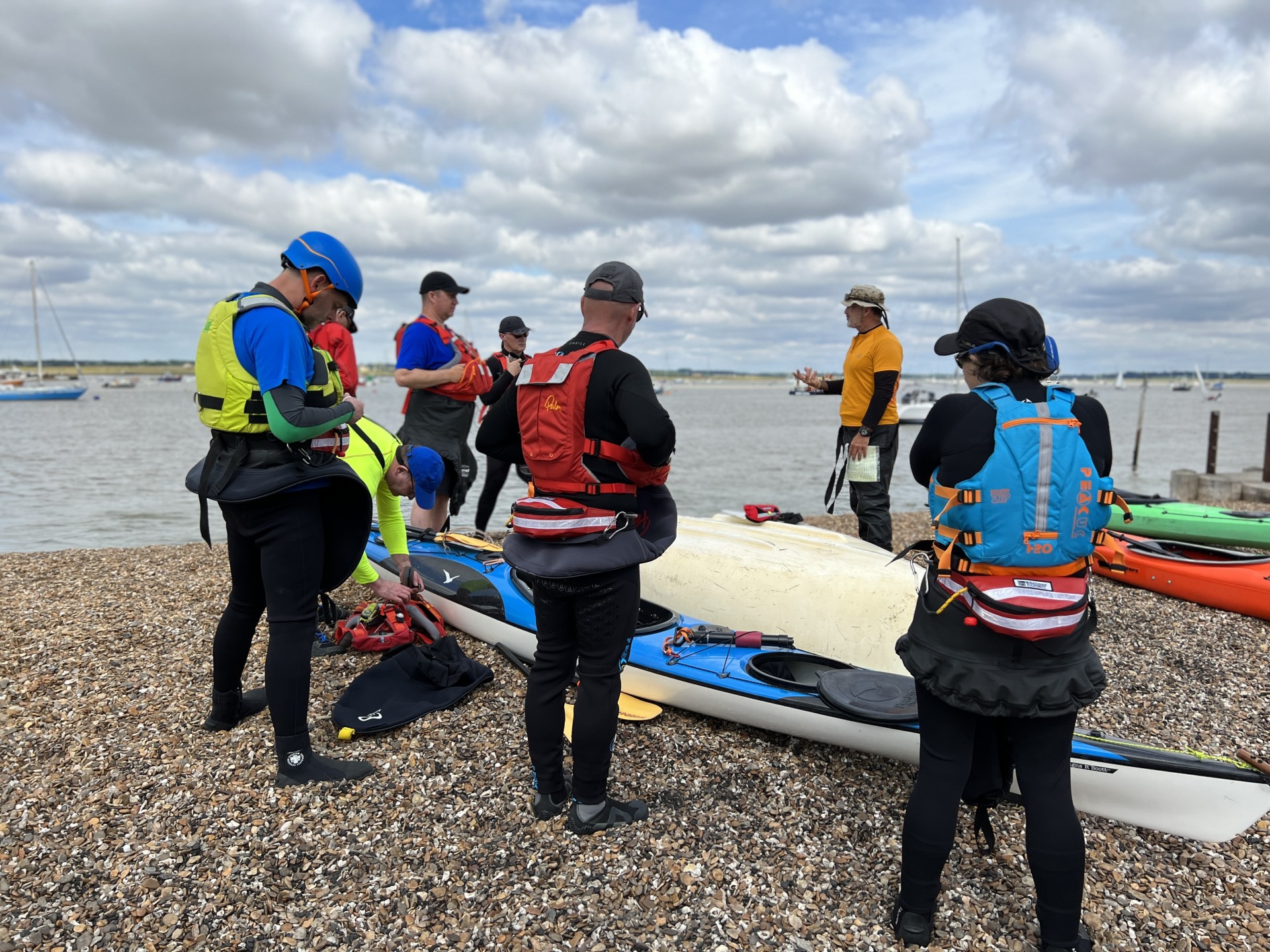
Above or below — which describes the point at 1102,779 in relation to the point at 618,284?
below

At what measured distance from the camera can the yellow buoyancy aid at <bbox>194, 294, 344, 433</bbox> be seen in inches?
105

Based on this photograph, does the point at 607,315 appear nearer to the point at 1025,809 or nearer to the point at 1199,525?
the point at 1025,809

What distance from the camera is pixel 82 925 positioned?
2334 mm

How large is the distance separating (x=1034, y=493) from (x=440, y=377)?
13.6ft

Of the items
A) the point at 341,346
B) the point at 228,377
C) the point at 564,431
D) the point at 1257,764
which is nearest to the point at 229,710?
the point at 228,377

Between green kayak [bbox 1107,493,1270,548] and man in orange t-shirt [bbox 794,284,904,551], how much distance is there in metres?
3.04

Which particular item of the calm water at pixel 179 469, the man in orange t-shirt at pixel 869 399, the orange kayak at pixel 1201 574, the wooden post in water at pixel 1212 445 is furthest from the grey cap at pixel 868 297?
the wooden post in water at pixel 1212 445

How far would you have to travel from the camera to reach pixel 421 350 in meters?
5.23

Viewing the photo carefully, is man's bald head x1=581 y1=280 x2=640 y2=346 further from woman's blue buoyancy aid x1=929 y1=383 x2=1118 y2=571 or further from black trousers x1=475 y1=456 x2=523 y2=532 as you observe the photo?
black trousers x1=475 y1=456 x2=523 y2=532

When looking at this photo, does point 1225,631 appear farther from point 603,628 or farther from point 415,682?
point 415,682

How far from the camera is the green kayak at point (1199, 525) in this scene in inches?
286

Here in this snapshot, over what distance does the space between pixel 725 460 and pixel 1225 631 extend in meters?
17.5

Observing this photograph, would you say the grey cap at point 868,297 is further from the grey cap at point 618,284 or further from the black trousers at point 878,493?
the grey cap at point 618,284

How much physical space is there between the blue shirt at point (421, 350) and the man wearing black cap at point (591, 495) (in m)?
2.78
